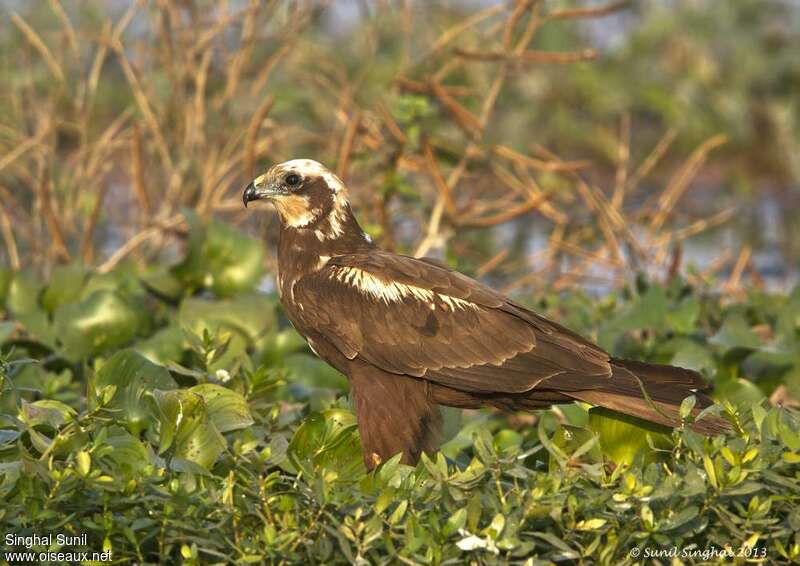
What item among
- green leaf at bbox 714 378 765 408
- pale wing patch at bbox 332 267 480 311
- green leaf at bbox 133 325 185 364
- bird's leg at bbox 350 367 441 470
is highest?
pale wing patch at bbox 332 267 480 311

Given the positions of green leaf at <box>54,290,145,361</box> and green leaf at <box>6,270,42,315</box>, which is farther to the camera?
green leaf at <box>6,270,42,315</box>

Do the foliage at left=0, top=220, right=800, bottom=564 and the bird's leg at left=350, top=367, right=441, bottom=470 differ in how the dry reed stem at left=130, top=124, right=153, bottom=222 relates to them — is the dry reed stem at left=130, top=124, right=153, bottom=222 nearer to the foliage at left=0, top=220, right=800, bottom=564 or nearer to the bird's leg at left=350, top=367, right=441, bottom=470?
the foliage at left=0, top=220, right=800, bottom=564

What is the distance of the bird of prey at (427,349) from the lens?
4625 mm

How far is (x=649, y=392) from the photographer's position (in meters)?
4.45

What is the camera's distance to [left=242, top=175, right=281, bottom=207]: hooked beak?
516cm

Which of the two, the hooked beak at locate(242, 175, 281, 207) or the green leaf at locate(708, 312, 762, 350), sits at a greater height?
the hooked beak at locate(242, 175, 281, 207)

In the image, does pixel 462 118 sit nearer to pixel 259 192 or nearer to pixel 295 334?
pixel 295 334

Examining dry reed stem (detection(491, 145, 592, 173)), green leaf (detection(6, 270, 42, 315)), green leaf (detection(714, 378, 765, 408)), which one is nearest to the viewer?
green leaf (detection(714, 378, 765, 408))

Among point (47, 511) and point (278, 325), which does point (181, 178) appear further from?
point (47, 511)

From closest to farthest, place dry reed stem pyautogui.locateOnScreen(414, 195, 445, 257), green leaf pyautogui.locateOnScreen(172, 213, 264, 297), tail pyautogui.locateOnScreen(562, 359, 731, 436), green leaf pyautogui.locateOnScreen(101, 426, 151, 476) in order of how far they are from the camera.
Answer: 1. green leaf pyautogui.locateOnScreen(101, 426, 151, 476)
2. tail pyautogui.locateOnScreen(562, 359, 731, 436)
3. green leaf pyautogui.locateOnScreen(172, 213, 264, 297)
4. dry reed stem pyautogui.locateOnScreen(414, 195, 445, 257)

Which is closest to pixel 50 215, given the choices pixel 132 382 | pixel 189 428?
pixel 132 382

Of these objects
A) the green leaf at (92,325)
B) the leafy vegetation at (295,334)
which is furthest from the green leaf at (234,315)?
the green leaf at (92,325)

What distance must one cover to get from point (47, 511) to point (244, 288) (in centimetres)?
340

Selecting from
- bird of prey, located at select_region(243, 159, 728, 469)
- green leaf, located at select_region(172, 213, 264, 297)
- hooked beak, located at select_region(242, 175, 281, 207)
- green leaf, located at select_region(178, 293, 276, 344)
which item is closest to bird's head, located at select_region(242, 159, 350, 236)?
hooked beak, located at select_region(242, 175, 281, 207)
